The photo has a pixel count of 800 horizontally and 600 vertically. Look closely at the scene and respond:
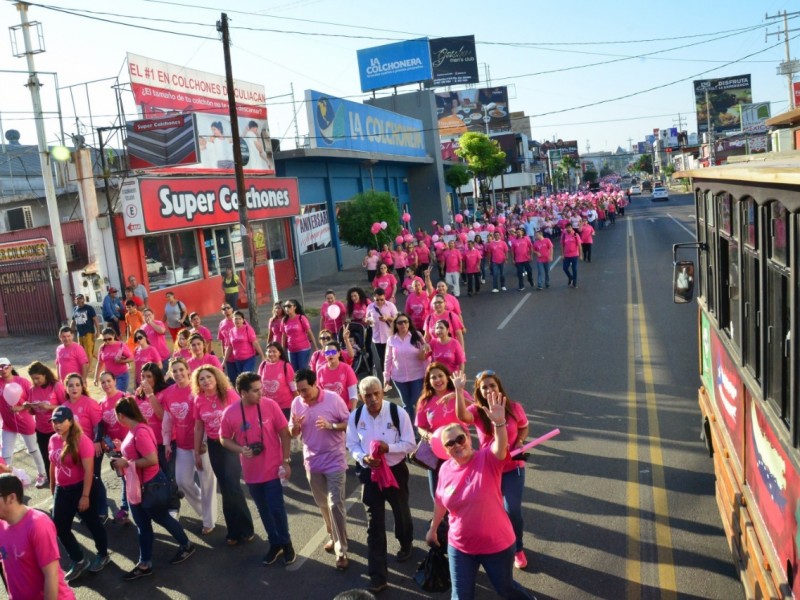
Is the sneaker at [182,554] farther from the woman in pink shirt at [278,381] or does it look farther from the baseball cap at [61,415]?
the woman in pink shirt at [278,381]

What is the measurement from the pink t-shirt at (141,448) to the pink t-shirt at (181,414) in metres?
0.72

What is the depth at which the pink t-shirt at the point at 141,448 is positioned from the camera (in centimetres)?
646

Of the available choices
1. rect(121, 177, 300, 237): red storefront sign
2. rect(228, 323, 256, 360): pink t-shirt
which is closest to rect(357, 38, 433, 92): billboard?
rect(121, 177, 300, 237): red storefront sign

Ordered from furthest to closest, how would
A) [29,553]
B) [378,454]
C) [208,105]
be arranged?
[208,105]
[378,454]
[29,553]

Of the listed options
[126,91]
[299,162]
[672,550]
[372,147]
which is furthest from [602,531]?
[372,147]

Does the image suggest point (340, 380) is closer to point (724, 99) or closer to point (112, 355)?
point (112, 355)

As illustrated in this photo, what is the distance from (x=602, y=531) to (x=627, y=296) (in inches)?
528

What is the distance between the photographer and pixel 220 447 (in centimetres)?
696

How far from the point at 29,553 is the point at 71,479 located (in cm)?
198

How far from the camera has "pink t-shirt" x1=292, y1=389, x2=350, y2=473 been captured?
6.31 metres

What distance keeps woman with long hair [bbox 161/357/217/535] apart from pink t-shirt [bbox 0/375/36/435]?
2.34 metres

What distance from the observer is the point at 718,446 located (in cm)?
602

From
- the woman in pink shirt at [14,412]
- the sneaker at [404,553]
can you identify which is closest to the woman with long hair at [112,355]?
the woman in pink shirt at [14,412]

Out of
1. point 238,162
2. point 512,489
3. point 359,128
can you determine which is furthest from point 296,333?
point 359,128
